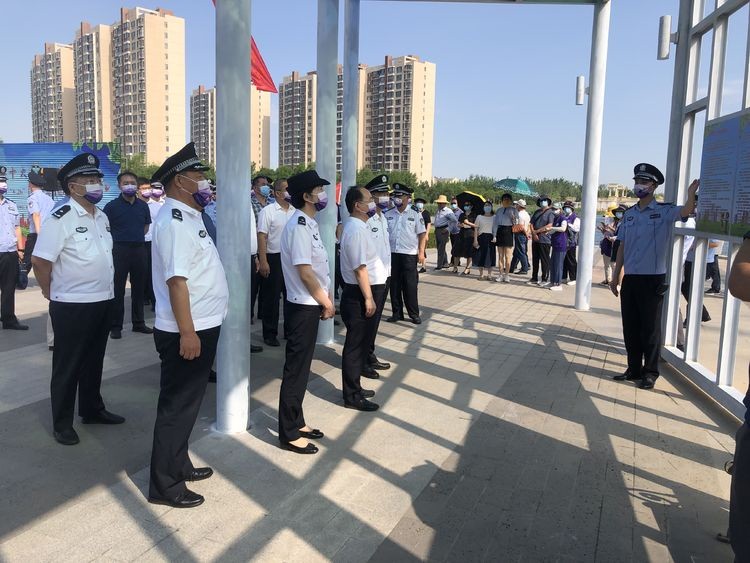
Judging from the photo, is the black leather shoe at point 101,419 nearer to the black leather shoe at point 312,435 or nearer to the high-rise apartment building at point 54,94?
the black leather shoe at point 312,435

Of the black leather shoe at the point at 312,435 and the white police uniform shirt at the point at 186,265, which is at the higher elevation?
the white police uniform shirt at the point at 186,265

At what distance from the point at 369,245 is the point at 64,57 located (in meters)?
104

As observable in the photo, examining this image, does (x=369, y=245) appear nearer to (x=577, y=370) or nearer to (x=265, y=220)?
(x=265, y=220)

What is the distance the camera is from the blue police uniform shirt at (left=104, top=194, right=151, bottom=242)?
670 cm

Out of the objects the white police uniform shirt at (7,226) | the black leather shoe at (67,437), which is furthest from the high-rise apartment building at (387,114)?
the black leather shoe at (67,437)

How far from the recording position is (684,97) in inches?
241

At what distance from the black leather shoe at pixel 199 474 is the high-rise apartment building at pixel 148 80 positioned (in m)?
86.0

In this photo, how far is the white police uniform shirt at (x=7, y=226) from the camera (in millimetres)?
6969

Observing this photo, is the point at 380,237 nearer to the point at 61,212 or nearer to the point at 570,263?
the point at 61,212

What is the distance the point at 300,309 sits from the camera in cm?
386

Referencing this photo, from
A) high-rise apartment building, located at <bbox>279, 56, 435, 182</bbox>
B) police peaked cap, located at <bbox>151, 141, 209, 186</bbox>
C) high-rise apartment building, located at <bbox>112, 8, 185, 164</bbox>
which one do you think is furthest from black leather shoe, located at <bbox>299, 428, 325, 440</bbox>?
high-rise apartment building, located at <bbox>112, 8, 185, 164</bbox>

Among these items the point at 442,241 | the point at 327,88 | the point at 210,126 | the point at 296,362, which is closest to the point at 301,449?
the point at 296,362

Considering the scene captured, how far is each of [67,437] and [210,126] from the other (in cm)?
9622

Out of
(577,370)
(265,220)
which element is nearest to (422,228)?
(265,220)
